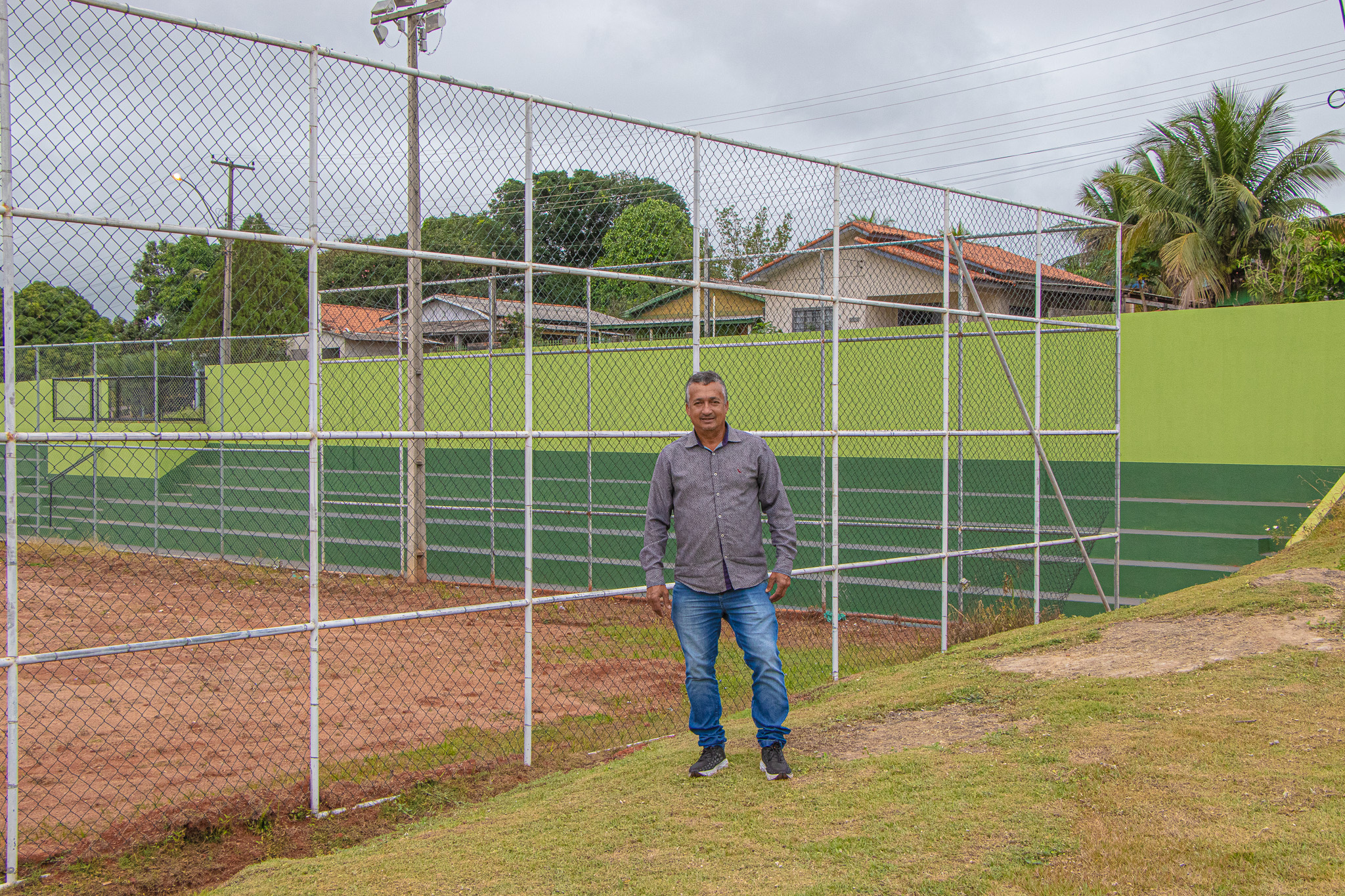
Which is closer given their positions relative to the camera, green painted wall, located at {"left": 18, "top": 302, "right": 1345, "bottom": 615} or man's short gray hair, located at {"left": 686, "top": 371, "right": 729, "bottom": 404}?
man's short gray hair, located at {"left": 686, "top": 371, "right": 729, "bottom": 404}

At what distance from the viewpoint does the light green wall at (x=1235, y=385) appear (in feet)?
33.9

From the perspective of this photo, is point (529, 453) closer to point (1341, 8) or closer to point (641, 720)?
point (641, 720)

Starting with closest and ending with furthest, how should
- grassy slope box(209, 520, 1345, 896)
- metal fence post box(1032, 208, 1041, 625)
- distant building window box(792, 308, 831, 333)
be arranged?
grassy slope box(209, 520, 1345, 896)
metal fence post box(1032, 208, 1041, 625)
distant building window box(792, 308, 831, 333)

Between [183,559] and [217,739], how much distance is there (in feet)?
32.2

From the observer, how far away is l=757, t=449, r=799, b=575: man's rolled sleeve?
16.3ft

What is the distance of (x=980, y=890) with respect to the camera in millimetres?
3436

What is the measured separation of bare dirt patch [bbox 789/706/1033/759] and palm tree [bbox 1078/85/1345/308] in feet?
70.6

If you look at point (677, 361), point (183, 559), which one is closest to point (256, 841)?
point (677, 361)

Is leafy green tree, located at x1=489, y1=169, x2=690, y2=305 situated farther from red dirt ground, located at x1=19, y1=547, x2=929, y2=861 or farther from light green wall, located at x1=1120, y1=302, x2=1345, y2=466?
light green wall, located at x1=1120, y1=302, x2=1345, y2=466

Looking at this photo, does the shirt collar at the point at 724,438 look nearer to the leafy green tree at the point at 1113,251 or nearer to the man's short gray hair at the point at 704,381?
the man's short gray hair at the point at 704,381

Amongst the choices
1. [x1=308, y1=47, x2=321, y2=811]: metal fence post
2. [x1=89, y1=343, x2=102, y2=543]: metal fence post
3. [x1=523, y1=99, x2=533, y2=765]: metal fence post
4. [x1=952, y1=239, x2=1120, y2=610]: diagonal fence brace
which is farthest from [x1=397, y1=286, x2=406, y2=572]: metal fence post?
[x1=308, y1=47, x2=321, y2=811]: metal fence post

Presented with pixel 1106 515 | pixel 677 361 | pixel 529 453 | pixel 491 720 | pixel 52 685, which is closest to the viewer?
pixel 529 453

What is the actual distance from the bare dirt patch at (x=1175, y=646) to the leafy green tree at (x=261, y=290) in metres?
5.03

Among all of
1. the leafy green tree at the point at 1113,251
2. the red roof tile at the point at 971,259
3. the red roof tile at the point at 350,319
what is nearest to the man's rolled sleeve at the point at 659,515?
the red roof tile at the point at 971,259
